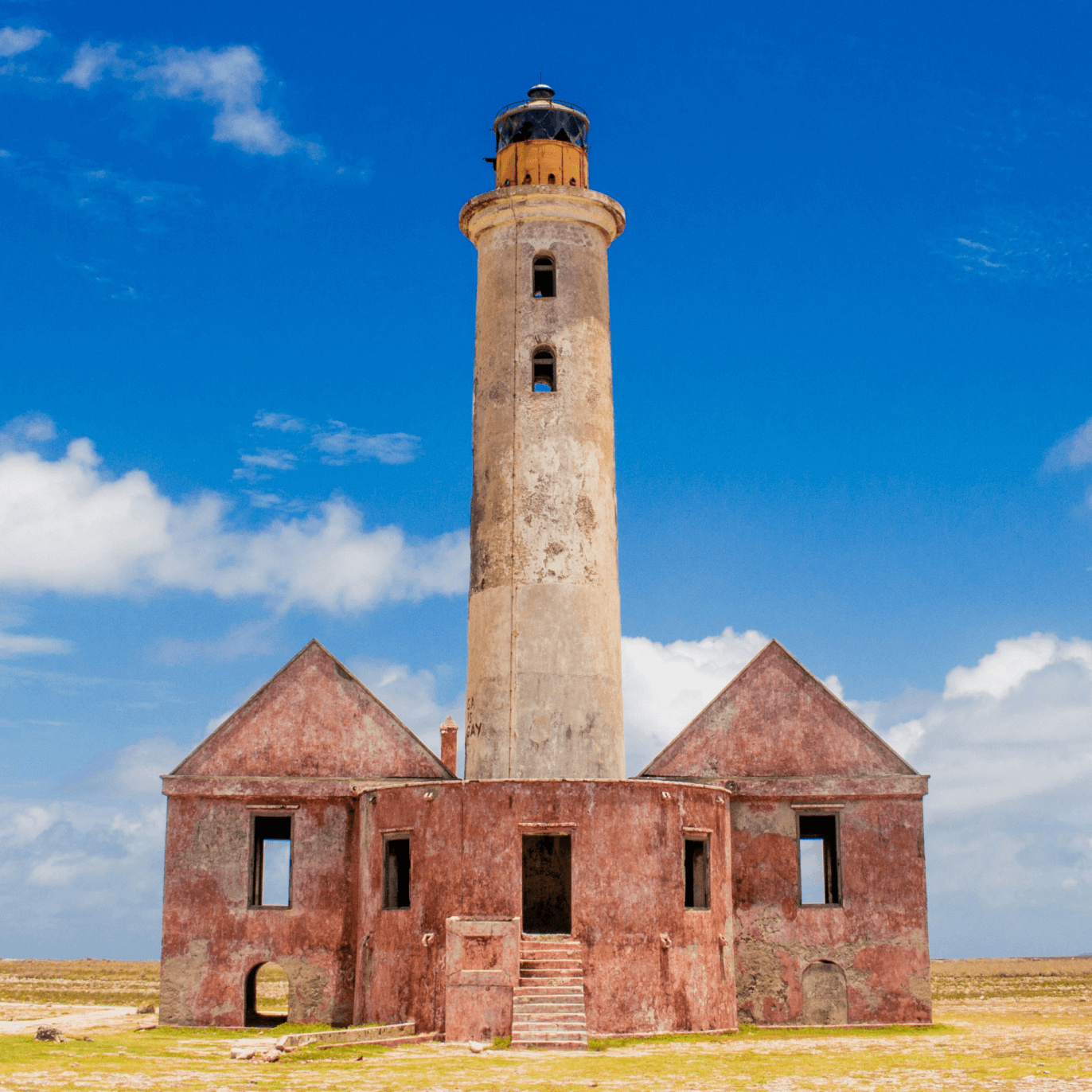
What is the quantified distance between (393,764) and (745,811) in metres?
7.32

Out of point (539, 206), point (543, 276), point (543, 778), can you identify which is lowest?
point (543, 778)

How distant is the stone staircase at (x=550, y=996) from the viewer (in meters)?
20.6

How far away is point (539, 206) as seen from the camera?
28.1m

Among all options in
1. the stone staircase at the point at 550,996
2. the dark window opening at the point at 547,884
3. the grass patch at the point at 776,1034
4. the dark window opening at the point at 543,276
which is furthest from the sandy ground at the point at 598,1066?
the dark window opening at the point at 543,276

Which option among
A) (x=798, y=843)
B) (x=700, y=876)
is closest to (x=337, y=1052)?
(x=700, y=876)

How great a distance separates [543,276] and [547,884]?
40.9ft

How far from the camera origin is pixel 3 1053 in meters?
19.9

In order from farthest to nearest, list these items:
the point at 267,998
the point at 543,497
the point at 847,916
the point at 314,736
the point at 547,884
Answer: the point at 267,998 → the point at 314,736 → the point at 847,916 → the point at 547,884 → the point at 543,497

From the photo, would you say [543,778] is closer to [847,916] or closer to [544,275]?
[847,916]

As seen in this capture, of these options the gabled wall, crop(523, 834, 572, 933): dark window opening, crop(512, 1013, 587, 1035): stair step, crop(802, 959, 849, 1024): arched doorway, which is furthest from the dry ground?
crop(523, 834, 572, 933): dark window opening

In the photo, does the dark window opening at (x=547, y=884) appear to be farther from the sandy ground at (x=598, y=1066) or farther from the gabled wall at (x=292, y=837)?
the sandy ground at (x=598, y=1066)

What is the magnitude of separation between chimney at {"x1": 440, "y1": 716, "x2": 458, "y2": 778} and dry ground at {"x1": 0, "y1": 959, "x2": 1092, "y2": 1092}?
8.25 meters

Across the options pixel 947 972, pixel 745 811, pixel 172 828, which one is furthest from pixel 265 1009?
pixel 947 972

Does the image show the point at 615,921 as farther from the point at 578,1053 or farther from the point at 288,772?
the point at 288,772
